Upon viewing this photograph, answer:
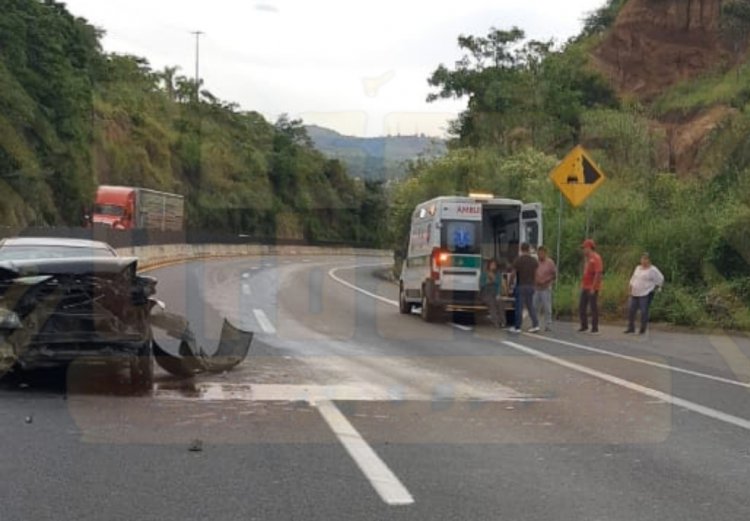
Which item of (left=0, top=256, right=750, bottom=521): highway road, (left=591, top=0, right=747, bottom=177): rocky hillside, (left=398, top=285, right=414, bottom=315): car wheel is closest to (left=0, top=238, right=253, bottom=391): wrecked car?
(left=0, top=256, right=750, bottom=521): highway road

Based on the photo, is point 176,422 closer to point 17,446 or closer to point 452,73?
point 17,446

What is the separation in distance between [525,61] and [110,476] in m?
49.7

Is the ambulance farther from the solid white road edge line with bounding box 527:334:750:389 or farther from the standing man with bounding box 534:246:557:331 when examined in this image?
the solid white road edge line with bounding box 527:334:750:389

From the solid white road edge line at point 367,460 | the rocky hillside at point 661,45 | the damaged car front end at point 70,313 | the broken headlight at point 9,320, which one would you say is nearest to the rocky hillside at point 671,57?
the rocky hillside at point 661,45

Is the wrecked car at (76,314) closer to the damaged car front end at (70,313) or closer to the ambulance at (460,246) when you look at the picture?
the damaged car front end at (70,313)

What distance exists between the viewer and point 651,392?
434 inches

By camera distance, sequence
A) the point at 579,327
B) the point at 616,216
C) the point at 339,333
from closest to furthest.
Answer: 1. the point at 339,333
2. the point at 579,327
3. the point at 616,216

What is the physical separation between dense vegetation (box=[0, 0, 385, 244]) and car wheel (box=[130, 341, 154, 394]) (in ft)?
110

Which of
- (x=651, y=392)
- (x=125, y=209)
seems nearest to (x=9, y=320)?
(x=651, y=392)

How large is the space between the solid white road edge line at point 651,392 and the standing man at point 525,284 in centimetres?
353

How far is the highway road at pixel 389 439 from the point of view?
246 inches

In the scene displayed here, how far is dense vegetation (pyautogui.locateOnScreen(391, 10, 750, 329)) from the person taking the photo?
22.0 metres

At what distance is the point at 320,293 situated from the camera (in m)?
27.6

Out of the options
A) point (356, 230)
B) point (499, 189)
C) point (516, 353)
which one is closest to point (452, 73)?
point (499, 189)
